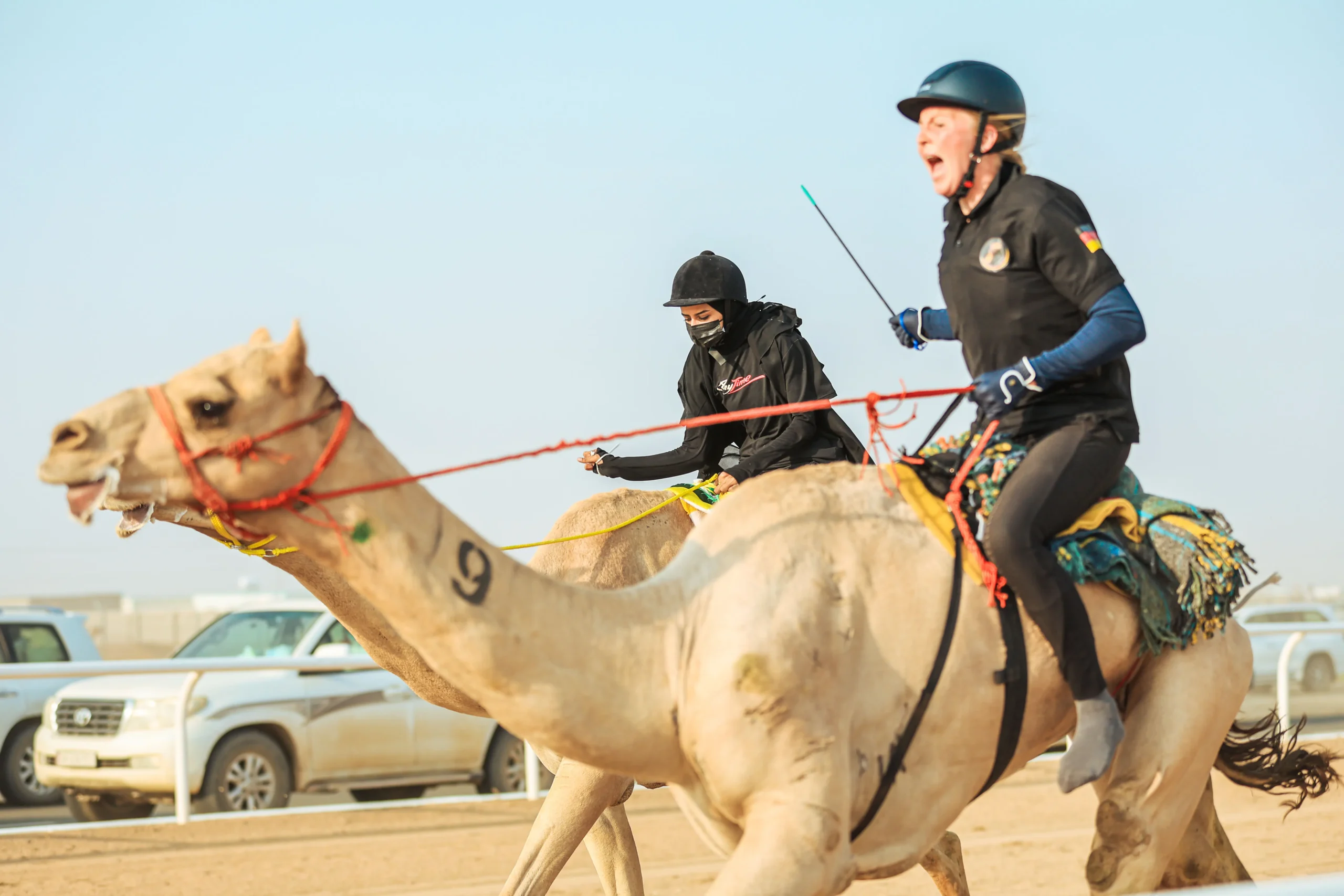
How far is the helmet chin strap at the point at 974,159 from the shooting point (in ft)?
16.0

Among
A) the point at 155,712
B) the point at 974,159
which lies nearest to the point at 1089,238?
the point at 974,159

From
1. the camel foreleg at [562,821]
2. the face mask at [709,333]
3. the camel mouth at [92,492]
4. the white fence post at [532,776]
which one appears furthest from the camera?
the white fence post at [532,776]

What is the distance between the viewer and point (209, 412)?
4.03 m

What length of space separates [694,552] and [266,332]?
147cm

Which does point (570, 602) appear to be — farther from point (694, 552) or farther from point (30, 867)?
point (30, 867)

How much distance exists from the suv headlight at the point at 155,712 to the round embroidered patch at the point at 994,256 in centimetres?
981

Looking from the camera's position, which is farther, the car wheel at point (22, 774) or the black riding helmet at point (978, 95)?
the car wheel at point (22, 774)

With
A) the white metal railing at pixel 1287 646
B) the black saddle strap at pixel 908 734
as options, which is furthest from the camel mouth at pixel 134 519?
the white metal railing at pixel 1287 646

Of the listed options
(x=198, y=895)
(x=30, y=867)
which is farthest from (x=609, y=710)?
(x=30, y=867)

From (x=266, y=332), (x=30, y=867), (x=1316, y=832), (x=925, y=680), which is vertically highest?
(x=266, y=332)

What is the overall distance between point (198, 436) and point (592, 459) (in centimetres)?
389

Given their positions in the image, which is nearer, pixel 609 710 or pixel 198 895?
pixel 609 710

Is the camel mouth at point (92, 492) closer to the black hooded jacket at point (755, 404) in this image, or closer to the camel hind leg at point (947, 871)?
the black hooded jacket at point (755, 404)

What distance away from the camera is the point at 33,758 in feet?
47.3
